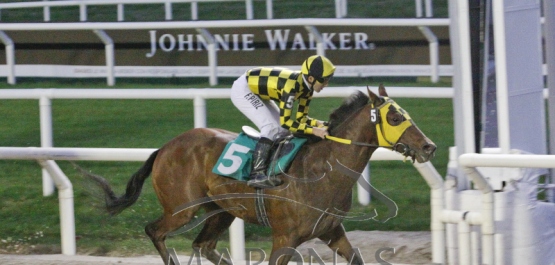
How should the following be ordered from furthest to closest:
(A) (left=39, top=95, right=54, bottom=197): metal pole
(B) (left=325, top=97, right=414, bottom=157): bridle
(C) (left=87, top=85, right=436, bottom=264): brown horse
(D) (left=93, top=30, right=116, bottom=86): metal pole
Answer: (D) (left=93, top=30, right=116, bottom=86): metal pole, (A) (left=39, top=95, right=54, bottom=197): metal pole, (C) (left=87, top=85, right=436, bottom=264): brown horse, (B) (left=325, top=97, right=414, bottom=157): bridle

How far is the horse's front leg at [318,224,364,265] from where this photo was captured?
15.3ft

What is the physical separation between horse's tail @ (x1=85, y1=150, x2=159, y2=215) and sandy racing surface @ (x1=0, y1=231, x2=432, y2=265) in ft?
1.20

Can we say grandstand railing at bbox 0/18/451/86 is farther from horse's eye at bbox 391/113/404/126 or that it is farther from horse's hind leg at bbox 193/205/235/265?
horse's eye at bbox 391/113/404/126

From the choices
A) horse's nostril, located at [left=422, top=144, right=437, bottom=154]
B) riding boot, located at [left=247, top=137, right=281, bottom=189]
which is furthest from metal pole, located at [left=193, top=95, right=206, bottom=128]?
horse's nostril, located at [left=422, top=144, right=437, bottom=154]

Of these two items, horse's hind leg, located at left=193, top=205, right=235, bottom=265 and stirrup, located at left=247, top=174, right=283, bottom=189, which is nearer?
stirrup, located at left=247, top=174, right=283, bottom=189

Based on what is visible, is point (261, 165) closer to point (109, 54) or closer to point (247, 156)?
point (247, 156)

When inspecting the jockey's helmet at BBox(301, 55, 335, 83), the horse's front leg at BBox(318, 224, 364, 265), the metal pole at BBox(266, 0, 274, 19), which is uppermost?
the metal pole at BBox(266, 0, 274, 19)

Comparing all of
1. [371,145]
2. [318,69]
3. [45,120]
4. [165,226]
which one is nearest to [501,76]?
[371,145]

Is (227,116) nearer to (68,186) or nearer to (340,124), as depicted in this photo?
(68,186)

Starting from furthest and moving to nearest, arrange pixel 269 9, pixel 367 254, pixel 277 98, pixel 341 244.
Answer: pixel 269 9 < pixel 367 254 < pixel 277 98 < pixel 341 244

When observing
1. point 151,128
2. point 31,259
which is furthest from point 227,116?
point 31,259

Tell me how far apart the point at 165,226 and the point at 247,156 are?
2.15 ft

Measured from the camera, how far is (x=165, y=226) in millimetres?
5059

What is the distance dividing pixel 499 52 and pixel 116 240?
2.81 metres
